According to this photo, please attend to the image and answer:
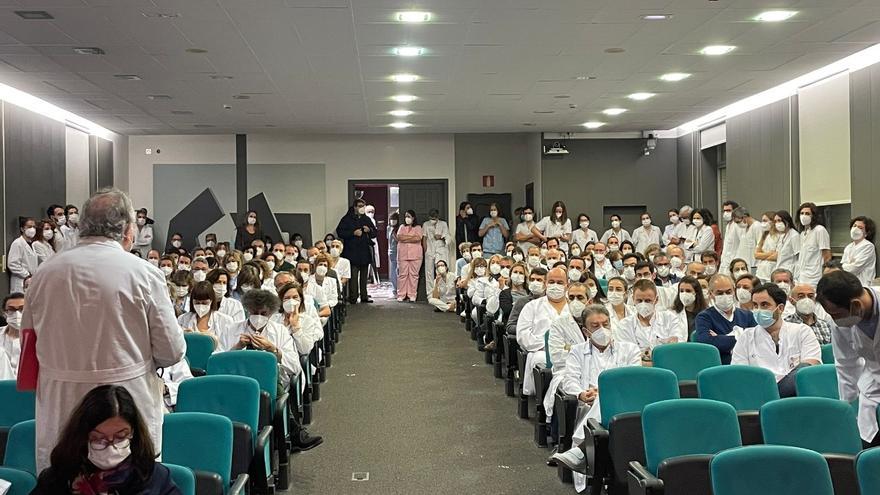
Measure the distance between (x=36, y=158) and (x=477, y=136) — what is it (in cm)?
887

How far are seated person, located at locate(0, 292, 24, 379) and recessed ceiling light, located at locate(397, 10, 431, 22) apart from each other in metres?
4.18

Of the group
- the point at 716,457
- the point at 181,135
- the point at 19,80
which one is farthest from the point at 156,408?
the point at 181,135

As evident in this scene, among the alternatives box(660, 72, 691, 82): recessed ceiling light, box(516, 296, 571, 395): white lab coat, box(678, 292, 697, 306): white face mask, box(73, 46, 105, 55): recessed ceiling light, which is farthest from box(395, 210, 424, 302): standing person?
box(678, 292, 697, 306): white face mask

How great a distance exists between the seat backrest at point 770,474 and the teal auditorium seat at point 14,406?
11.1ft

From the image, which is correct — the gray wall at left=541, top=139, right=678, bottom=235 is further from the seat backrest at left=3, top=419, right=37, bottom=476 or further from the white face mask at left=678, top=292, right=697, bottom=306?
the seat backrest at left=3, top=419, right=37, bottom=476

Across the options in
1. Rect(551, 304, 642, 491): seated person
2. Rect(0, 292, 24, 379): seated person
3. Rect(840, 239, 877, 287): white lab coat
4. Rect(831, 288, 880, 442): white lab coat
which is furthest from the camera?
Rect(840, 239, 877, 287): white lab coat

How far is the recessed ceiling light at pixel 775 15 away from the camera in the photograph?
8.18 m

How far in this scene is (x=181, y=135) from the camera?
18.0 meters

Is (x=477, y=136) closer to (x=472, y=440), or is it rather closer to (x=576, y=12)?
(x=576, y=12)

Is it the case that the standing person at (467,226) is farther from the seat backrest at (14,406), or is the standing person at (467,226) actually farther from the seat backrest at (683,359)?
the seat backrest at (14,406)

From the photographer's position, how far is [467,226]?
1738 cm

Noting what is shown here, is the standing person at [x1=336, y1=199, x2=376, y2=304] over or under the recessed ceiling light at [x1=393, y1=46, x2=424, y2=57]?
under

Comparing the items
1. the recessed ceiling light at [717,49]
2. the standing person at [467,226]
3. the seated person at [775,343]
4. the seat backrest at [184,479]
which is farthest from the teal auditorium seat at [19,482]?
the standing person at [467,226]

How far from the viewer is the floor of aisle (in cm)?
560
